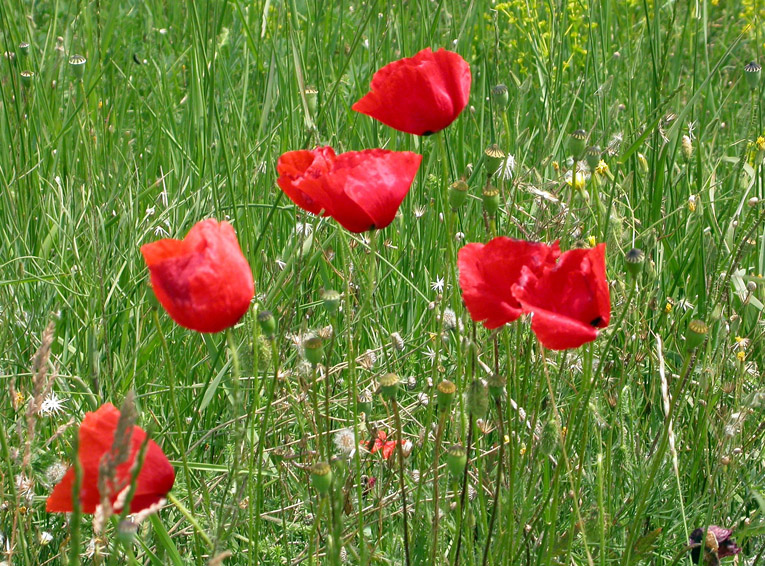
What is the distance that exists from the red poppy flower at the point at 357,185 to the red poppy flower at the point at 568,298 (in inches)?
8.9

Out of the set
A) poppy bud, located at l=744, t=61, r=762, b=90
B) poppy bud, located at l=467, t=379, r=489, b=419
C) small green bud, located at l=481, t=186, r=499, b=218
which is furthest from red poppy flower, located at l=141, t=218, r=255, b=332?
poppy bud, located at l=744, t=61, r=762, b=90

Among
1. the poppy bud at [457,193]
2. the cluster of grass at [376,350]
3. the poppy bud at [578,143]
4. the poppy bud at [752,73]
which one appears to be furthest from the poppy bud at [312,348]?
the poppy bud at [752,73]

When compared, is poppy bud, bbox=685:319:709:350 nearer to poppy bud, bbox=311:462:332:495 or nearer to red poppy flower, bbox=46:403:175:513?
poppy bud, bbox=311:462:332:495

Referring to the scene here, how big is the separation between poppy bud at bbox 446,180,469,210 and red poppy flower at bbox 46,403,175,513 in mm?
552

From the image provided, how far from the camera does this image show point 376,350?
5.75 ft

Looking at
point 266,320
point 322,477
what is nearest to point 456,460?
point 322,477

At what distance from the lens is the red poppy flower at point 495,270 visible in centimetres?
119

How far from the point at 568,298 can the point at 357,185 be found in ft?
1.03

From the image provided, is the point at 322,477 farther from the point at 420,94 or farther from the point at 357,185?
the point at 420,94

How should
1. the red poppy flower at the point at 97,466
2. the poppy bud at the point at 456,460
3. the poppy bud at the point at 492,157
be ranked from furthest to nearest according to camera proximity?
the poppy bud at the point at 492,157, the poppy bud at the point at 456,460, the red poppy flower at the point at 97,466

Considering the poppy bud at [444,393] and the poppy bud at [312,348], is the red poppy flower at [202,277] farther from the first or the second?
the poppy bud at [444,393]

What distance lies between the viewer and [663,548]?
167 cm

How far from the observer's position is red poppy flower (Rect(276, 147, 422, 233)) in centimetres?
127

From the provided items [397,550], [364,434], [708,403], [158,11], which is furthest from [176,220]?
[158,11]
